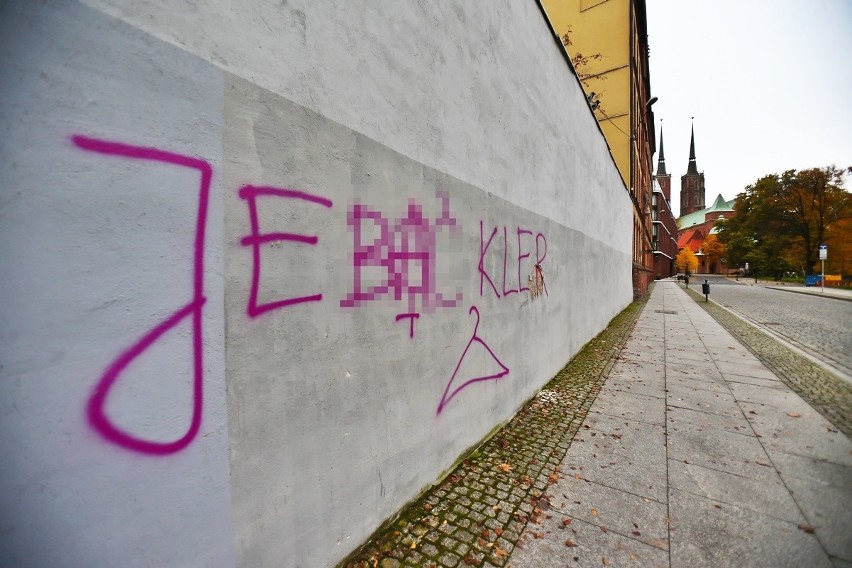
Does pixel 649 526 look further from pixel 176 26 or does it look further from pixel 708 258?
pixel 708 258

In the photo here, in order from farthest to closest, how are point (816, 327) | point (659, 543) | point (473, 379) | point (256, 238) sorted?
1. point (816, 327)
2. point (473, 379)
3. point (659, 543)
4. point (256, 238)

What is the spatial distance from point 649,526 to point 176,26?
381cm

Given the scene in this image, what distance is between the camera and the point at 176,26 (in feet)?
4.38

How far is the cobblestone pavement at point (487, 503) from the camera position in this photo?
2264 millimetres

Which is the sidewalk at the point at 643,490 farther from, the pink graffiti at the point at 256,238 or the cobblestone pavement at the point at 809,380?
the pink graffiti at the point at 256,238

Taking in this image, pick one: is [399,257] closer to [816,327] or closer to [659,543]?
[659,543]

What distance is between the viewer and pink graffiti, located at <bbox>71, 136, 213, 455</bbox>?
1.18 meters

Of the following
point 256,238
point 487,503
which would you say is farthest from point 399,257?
point 487,503

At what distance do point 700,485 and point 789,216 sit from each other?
56971mm

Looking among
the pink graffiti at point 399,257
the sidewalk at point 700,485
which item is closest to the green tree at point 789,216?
the sidewalk at point 700,485

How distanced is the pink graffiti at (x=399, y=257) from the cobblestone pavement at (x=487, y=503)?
1.48m

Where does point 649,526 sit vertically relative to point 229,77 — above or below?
below

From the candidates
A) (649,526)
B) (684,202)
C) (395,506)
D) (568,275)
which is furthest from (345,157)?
(684,202)

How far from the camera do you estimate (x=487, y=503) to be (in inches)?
108
